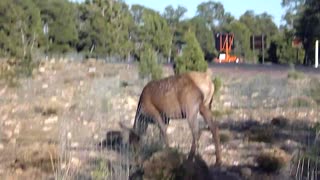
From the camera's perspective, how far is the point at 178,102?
601 inches

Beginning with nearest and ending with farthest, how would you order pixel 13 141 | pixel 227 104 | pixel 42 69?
pixel 13 141 < pixel 227 104 < pixel 42 69

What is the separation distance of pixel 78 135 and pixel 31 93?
13.9 metres

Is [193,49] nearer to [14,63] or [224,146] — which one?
[224,146]

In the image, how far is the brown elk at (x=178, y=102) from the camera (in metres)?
15.1

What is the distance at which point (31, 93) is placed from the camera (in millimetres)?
30625

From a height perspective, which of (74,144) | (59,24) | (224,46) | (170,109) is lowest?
(224,46)

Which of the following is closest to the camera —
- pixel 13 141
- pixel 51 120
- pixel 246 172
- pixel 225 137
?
pixel 246 172

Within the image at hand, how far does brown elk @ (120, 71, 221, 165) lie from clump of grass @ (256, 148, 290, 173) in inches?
42.0

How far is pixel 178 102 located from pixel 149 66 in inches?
679

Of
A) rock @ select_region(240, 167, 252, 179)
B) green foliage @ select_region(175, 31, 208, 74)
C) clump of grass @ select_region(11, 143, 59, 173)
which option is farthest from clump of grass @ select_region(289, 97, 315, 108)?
clump of grass @ select_region(11, 143, 59, 173)

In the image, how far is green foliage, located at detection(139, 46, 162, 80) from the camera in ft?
105

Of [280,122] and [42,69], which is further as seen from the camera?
[42,69]

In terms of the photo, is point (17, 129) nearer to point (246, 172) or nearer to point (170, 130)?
point (170, 130)

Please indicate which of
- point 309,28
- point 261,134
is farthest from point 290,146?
point 309,28
